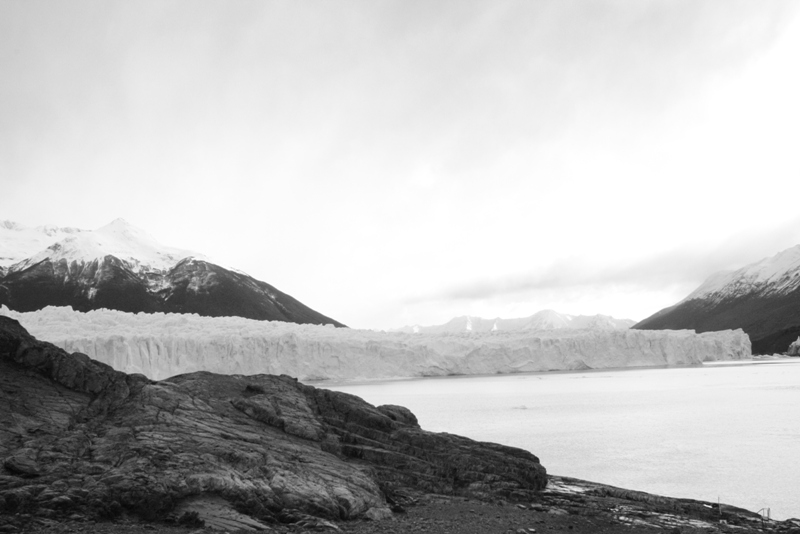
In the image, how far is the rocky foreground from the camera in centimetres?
877

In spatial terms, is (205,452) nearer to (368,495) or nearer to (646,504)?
(368,495)

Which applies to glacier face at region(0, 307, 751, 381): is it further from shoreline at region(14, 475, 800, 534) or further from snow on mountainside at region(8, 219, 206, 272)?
snow on mountainside at region(8, 219, 206, 272)

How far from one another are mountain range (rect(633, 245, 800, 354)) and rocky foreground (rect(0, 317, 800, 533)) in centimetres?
15061

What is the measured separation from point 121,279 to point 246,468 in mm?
121473

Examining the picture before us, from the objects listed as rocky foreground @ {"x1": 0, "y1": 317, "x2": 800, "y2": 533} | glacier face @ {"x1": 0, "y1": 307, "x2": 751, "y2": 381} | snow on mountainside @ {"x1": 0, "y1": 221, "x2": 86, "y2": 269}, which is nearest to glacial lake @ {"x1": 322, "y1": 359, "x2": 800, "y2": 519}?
rocky foreground @ {"x1": 0, "y1": 317, "x2": 800, "y2": 533}

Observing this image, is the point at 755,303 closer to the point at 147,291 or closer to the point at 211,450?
the point at 147,291

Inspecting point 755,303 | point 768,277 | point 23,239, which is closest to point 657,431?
point 23,239

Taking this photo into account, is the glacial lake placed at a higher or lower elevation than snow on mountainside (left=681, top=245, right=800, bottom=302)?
lower

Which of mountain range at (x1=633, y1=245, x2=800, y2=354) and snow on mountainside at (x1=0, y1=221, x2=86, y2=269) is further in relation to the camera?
mountain range at (x1=633, y1=245, x2=800, y2=354)

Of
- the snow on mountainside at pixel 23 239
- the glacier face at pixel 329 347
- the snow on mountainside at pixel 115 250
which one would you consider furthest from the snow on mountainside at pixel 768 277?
the snow on mountainside at pixel 23 239

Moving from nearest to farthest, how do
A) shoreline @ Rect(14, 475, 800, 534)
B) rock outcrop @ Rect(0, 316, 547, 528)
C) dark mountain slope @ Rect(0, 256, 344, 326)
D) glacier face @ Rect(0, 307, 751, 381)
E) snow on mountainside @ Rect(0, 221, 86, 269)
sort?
shoreline @ Rect(14, 475, 800, 534) → rock outcrop @ Rect(0, 316, 547, 528) → glacier face @ Rect(0, 307, 751, 381) → dark mountain slope @ Rect(0, 256, 344, 326) → snow on mountainside @ Rect(0, 221, 86, 269)

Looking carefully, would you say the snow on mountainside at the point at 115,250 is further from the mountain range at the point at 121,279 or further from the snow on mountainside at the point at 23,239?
the snow on mountainside at the point at 23,239

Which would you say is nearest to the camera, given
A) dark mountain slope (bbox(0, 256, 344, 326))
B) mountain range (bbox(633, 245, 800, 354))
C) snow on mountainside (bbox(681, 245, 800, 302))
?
dark mountain slope (bbox(0, 256, 344, 326))

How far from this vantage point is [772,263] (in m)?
192
